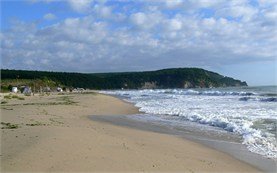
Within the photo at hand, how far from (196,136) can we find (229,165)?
473 centimetres

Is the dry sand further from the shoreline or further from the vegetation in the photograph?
Result: the vegetation

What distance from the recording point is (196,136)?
44.5 ft

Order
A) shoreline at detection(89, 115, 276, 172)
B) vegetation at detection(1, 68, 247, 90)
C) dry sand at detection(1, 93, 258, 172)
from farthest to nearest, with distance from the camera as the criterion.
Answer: vegetation at detection(1, 68, 247, 90) → shoreline at detection(89, 115, 276, 172) → dry sand at detection(1, 93, 258, 172)

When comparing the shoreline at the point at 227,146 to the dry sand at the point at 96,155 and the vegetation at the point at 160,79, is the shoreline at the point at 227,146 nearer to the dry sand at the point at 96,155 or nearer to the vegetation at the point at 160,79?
the dry sand at the point at 96,155

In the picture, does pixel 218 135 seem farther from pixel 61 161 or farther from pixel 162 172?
pixel 61 161

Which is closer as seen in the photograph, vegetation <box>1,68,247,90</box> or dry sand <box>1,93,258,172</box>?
dry sand <box>1,93,258,172</box>

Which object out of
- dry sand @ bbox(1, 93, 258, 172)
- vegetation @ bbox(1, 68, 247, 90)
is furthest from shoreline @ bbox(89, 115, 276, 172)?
vegetation @ bbox(1, 68, 247, 90)

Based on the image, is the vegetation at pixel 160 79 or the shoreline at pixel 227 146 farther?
the vegetation at pixel 160 79

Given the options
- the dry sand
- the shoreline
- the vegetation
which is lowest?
the shoreline

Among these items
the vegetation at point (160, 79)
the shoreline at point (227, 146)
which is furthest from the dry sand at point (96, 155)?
the vegetation at point (160, 79)

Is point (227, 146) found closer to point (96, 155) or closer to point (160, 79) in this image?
point (96, 155)

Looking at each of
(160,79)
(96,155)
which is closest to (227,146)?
(96,155)

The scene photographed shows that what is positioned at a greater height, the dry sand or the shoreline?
the dry sand

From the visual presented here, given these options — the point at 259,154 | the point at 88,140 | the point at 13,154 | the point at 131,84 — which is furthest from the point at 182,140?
the point at 131,84
